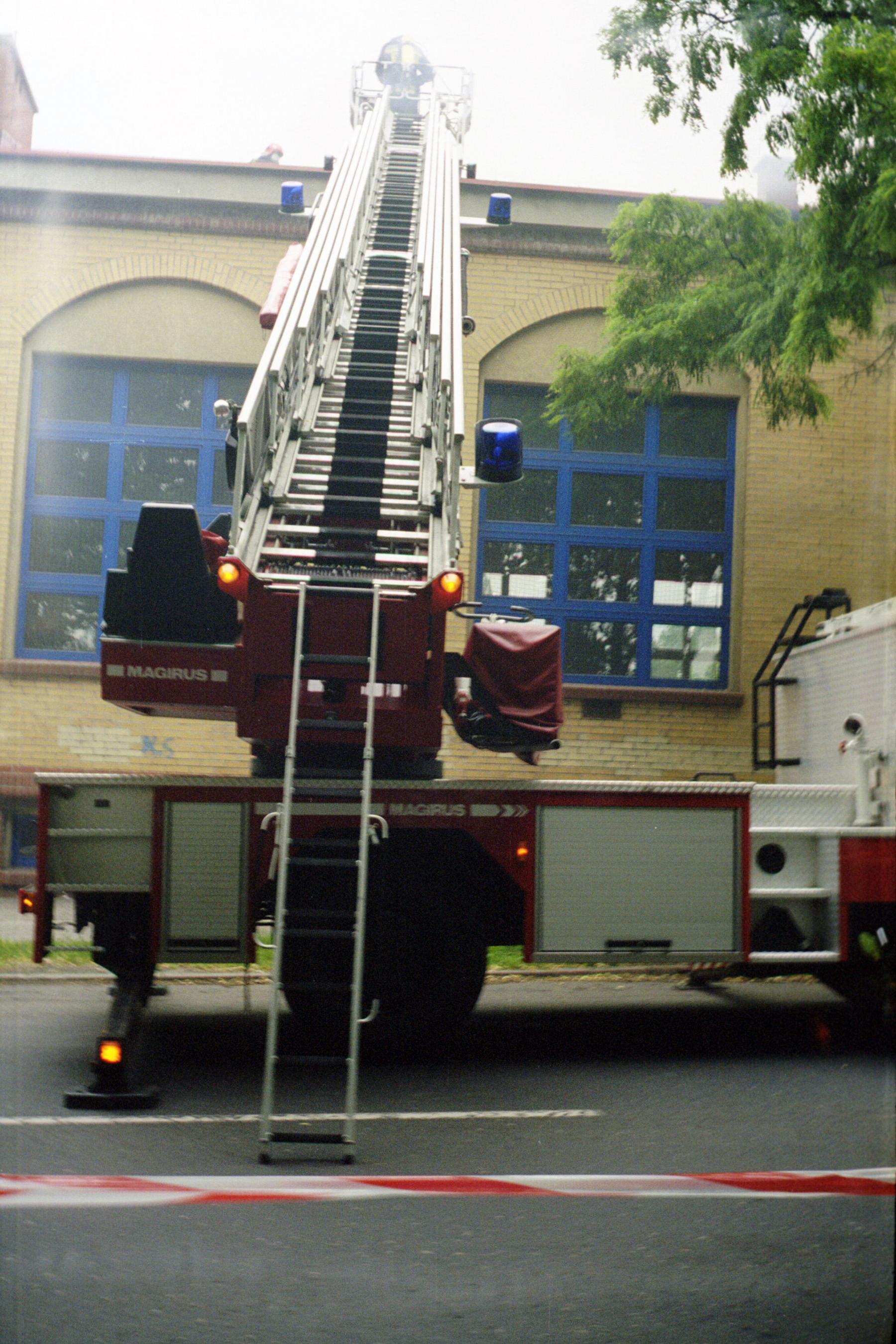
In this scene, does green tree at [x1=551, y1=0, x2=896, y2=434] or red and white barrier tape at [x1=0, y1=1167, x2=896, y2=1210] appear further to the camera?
green tree at [x1=551, y1=0, x2=896, y2=434]

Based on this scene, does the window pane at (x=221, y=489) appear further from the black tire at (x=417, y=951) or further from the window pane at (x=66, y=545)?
the black tire at (x=417, y=951)

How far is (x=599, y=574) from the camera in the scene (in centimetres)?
595

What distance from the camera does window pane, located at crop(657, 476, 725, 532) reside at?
570cm

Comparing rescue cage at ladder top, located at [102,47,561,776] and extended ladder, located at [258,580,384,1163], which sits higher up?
rescue cage at ladder top, located at [102,47,561,776]

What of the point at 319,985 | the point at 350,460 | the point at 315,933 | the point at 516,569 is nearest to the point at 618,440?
the point at 516,569

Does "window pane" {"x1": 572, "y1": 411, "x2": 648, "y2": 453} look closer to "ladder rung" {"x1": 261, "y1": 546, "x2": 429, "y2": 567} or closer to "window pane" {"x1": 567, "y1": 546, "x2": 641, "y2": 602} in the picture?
"window pane" {"x1": 567, "y1": 546, "x2": 641, "y2": 602}

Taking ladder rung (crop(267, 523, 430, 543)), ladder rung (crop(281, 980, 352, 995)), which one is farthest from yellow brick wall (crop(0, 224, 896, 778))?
ladder rung (crop(281, 980, 352, 995))

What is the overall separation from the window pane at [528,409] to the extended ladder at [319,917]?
1.39 metres

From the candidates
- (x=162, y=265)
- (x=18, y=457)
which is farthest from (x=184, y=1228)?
(x=162, y=265)

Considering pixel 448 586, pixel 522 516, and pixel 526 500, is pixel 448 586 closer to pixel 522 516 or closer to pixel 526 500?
pixel 522 516

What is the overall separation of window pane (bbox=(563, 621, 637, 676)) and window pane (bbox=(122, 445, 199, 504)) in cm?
179

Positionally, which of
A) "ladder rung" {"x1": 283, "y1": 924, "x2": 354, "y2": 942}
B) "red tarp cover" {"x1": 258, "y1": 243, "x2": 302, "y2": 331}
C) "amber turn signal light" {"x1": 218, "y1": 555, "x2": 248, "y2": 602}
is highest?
"red tarp cover" {"x1": 258, "y1": 243, "x2": 302, "y2": 331}

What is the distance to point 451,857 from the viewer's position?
19.2 feet

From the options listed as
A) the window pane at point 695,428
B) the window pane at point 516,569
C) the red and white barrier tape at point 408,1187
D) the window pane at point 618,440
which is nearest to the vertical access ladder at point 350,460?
the window pane at point 516,569
